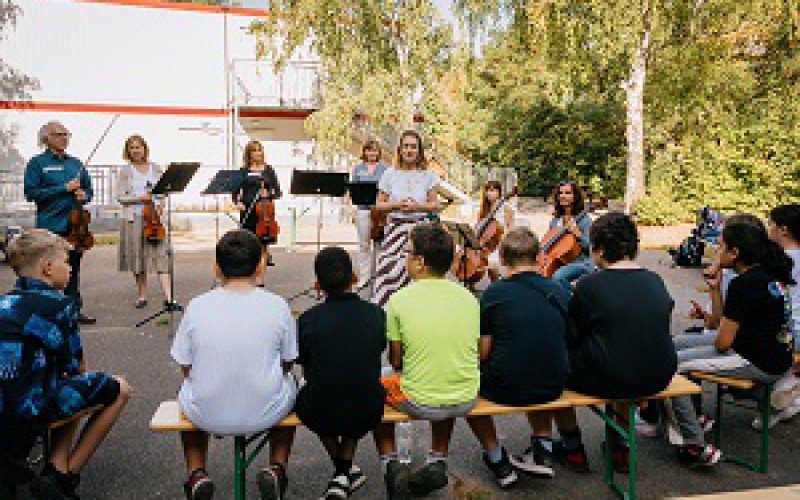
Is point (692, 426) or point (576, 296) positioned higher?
point (576, 296)

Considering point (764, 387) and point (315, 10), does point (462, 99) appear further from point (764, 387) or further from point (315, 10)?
point (764, 387)

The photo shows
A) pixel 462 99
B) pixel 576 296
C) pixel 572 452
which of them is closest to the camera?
pixel 576 296

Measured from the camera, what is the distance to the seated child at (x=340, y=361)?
3229 mm

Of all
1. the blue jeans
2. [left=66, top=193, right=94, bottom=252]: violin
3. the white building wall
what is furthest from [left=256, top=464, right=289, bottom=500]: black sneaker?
the white building wall

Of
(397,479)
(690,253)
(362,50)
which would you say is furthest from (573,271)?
(362,50)

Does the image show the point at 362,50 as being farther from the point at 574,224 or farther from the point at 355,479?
the point at 355,479

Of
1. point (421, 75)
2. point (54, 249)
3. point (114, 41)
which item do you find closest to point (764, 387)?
point (54, 249)

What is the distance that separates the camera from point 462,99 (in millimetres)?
24875

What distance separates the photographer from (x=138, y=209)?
7504mm

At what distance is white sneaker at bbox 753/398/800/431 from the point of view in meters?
4.47

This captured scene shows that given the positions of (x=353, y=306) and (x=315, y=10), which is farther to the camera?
(x=315, y=10)

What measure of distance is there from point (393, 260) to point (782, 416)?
10.2 feet

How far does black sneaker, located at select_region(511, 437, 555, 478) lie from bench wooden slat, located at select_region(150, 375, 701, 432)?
0.26 metres

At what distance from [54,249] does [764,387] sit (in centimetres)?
386
